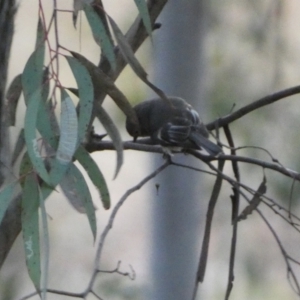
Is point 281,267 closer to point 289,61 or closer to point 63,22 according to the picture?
point 289,61

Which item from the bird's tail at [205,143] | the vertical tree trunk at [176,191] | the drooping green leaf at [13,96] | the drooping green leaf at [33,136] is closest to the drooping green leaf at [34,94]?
the drooping green leaf at [33,136]

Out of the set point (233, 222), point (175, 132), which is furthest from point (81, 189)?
point (175, 132)

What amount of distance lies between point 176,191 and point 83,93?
2.63 feet

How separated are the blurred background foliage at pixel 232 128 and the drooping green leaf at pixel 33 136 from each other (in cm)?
164

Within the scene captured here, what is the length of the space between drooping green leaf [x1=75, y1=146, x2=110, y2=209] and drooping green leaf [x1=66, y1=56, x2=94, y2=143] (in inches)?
2.5

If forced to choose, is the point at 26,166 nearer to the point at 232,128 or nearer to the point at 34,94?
the point at 34,94

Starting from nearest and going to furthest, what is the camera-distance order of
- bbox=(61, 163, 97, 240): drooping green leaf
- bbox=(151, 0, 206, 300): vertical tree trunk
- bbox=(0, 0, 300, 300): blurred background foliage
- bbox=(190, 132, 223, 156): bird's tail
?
bbox=(61, 163, 97, 240): drooping green leaf
bbox=(190, 132, 223, 156): bird's tail
bbox=(151, 0, 206, 300): vertical tree trunk
bbox=(0, 0, 300, 300): blurred background foliage

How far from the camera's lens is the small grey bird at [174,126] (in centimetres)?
159

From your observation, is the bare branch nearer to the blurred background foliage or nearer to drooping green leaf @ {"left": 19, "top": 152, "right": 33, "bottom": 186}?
drooping green leaf @ {"left": 19, "top": 152, "right": 33, "bottom": 186}

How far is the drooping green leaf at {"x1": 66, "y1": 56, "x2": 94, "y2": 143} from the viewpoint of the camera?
86 centimetres

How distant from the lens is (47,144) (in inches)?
37.6

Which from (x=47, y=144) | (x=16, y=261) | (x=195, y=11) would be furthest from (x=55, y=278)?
(x=47, y=144)

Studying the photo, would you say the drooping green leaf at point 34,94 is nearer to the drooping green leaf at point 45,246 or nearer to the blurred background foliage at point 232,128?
the drooping green leaf at point 45,246

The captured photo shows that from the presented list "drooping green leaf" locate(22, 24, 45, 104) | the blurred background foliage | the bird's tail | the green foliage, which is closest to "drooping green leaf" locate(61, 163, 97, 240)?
the green foliage
